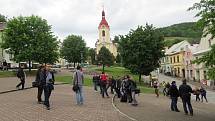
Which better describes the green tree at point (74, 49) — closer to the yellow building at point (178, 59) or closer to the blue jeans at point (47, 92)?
the yellow building at point (178, 59)

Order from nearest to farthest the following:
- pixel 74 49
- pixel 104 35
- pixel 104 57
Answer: pixel 104 57 < pixel 74 49 < pixel 104 35

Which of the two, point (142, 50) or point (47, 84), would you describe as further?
point (142, 50)

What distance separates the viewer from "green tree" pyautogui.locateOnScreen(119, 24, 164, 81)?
2121 inches

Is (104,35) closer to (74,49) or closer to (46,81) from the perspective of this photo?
(74,49)

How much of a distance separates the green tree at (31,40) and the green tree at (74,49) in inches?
1474

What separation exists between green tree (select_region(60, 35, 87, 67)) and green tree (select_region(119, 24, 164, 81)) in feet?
126

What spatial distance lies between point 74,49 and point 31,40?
4089 cm

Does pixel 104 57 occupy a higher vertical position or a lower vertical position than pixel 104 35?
lower

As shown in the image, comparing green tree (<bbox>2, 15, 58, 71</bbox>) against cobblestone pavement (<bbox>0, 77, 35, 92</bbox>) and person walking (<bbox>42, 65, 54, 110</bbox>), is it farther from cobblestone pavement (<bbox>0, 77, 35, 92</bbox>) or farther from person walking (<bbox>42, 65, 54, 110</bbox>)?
person walking (<bbox>42, 65, 54, 110</bbox>)

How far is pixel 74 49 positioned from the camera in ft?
310

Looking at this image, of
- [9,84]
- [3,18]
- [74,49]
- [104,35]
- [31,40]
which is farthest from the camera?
[104,35]

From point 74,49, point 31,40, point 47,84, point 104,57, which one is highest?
point 74,49

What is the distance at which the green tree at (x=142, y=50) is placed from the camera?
5388 cm

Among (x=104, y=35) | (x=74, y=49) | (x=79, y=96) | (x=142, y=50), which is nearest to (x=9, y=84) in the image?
(x=79, y=96)
